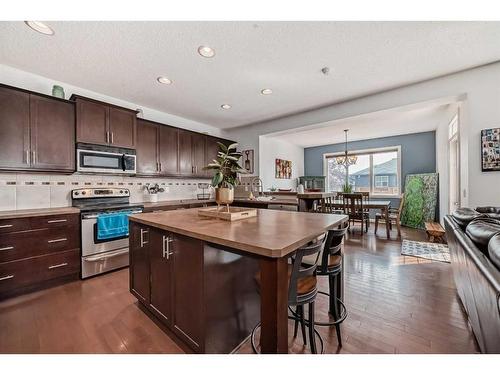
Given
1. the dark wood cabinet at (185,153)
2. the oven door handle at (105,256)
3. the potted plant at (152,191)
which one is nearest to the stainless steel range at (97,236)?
the oven door handle at (105,256)

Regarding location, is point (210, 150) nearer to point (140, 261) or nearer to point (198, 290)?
point (140, 261)

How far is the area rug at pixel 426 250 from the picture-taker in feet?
10.7

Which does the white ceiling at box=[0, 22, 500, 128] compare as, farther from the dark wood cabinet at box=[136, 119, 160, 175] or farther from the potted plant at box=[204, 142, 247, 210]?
the potted plant at box=[204, 142, 247, 210]

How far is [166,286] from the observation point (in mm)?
1571

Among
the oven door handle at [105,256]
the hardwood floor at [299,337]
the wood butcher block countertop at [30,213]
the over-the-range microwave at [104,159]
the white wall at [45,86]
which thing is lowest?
the hardwood floor at [299,337]

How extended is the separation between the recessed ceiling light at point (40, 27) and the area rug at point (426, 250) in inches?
205

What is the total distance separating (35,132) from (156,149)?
1.52 meters

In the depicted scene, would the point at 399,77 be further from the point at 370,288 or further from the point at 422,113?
the point at 370,288

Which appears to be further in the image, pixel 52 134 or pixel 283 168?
pixel 283 168

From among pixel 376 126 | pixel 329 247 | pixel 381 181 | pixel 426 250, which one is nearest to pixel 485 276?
pixel 329 247

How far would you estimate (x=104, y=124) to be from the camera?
9.82ft

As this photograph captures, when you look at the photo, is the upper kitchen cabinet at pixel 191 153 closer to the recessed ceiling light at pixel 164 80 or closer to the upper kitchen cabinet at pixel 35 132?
the recessed ceiling light at pixel 164 80

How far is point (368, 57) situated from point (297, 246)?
2.39 metres
